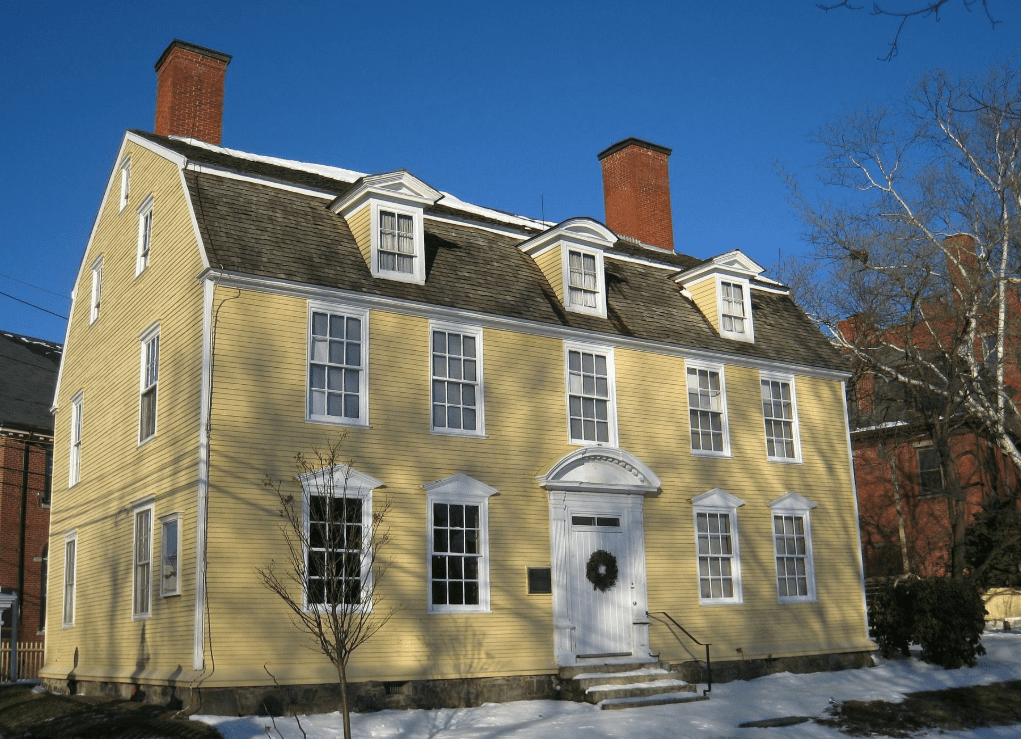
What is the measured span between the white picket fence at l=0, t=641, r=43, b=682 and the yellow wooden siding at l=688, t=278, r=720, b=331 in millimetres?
18765

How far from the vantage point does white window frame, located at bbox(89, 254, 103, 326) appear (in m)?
20.4

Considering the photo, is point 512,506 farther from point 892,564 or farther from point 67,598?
point 892,564

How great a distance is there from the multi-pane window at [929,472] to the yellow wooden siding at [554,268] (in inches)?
832

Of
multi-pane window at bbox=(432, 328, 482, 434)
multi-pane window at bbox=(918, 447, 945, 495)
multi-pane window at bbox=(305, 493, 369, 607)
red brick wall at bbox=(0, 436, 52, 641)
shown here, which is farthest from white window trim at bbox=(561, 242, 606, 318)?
multi-pane window at bbox=(918, 447, 945, 495)

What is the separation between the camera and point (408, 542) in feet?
50.2

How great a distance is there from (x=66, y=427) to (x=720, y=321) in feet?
45.4

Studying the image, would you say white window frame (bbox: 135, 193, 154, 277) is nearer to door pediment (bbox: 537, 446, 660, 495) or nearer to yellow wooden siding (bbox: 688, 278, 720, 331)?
door pediment (bbox: 537, 446, 660, 495)

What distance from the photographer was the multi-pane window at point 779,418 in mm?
20781

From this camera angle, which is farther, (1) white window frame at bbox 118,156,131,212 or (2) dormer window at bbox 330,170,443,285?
(1) white window frame at bbox 118,156,131,212

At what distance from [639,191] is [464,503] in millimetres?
13045

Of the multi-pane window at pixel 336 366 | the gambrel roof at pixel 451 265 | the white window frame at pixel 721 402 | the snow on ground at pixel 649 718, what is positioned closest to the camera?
the snow on ground at pixel 649 718

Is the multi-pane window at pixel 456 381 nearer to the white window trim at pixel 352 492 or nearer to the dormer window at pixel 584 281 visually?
the white window trim at pixel 352 492

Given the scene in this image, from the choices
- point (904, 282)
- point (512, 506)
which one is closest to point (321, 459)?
point (512, 506)

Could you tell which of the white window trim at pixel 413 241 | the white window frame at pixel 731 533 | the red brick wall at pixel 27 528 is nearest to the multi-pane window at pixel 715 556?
the white window frame at pixel 731 533
